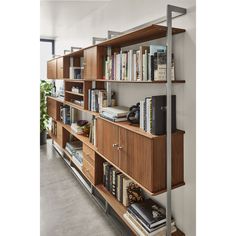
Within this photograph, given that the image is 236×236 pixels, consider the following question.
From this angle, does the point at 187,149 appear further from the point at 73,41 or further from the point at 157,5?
the point at 73,41

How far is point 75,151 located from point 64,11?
86.6 inches

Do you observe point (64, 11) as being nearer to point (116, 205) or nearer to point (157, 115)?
point (157, 115)

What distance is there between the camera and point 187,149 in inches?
73.0

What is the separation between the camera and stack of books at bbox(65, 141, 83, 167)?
3.60 meters

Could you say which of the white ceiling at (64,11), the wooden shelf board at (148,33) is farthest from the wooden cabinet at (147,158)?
the white ceiling at (64,11)

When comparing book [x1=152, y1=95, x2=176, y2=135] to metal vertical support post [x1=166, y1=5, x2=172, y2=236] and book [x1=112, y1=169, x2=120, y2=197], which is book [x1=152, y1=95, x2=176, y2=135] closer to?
metal vertical support post [x1=166, y1=5, x2=172, y2=236]

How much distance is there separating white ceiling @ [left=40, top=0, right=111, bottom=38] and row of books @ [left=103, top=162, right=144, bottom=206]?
2160mm

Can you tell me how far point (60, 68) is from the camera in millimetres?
4488

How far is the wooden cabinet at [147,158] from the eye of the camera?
1.74m

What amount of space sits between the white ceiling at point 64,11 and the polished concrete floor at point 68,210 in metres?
2.56
